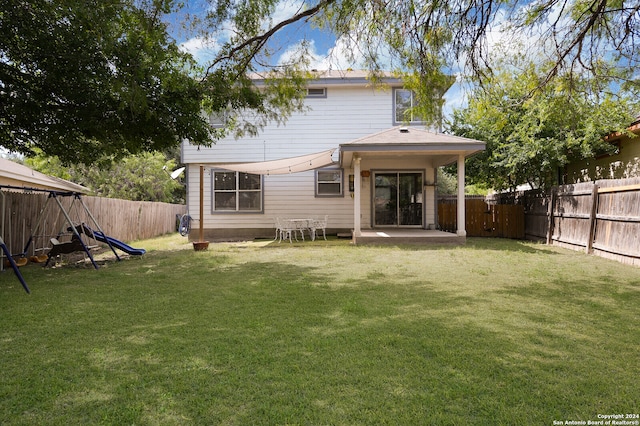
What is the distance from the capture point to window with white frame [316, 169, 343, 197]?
1355cm

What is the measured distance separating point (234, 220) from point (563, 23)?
10630 millimetres

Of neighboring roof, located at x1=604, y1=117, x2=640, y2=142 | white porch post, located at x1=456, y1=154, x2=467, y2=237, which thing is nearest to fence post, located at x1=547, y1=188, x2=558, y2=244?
neighboring roof, located at x1=604, y1=117, x2=640, y2=142

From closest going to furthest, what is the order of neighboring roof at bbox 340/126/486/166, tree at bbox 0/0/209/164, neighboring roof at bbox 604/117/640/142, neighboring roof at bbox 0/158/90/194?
1. tree at bbox 0/0/209/164
2. neighboring roof at bbox 0/158/90/194
3. neighboring roof at bbox 604/117/640/142
4. neighboring roof at bbox 340/126/486/166

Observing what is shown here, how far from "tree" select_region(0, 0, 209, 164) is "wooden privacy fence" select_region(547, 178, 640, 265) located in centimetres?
814

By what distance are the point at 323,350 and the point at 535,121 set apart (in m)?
10.9

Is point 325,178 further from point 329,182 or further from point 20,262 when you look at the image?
point 20,262

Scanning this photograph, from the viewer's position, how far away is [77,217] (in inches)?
429

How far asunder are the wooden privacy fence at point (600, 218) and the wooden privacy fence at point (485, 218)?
2160 millimetres

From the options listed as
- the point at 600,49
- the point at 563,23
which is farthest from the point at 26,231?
the point at 600,49

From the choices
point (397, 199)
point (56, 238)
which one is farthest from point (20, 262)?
point (397, 199)

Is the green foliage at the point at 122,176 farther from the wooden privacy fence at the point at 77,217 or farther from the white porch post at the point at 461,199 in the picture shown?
the white porch post at the point at 461,199

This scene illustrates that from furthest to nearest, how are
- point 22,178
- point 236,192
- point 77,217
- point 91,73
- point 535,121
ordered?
point 236,192 < point 535,121 < point 77,217 < point 22,178 < point 91,73

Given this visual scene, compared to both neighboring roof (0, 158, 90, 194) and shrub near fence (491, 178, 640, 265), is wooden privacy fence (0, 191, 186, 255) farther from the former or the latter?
shrub near fence (491, 178, 640, 265)

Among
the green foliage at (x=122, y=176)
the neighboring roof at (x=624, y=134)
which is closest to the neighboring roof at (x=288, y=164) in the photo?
the neighboring roof at (x=624, y=134)
